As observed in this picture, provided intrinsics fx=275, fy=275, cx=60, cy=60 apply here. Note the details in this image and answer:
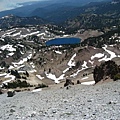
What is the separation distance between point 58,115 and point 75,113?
58.3 inches

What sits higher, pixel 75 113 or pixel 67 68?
pixel 75 113

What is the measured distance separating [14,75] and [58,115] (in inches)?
5807

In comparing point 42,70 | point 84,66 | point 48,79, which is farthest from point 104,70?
point 42,70

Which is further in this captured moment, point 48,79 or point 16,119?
point 48,79

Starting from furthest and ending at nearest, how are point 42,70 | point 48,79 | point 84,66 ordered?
point 42,70 < point 84,66 < point 48,79

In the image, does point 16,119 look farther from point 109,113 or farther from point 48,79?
point 48,79

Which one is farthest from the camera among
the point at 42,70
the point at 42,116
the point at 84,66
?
the point at 42,70

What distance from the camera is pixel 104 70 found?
2665 inches

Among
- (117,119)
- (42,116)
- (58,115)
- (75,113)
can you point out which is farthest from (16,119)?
(117,119)

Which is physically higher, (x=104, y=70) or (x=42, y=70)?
(x=104, y=70)

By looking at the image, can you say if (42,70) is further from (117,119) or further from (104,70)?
(117,119)

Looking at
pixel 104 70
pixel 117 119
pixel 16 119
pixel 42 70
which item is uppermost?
pixel 117 119

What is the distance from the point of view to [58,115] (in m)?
23.3

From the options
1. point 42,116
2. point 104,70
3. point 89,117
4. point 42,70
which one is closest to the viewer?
point 89,117
